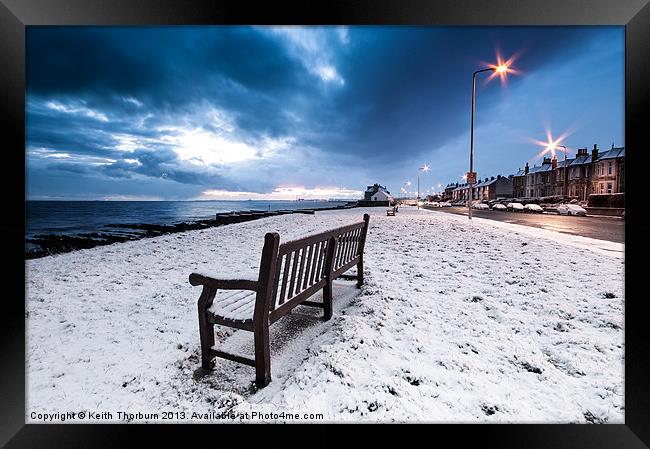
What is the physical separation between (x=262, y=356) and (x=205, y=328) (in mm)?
555

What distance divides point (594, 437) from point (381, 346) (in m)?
1.49

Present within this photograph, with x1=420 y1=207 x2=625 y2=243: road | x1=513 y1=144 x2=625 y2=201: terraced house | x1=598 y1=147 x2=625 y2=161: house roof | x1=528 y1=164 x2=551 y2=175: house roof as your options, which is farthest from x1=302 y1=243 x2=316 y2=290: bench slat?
x1=528 y1=164 x2=551 y2=175: house roof

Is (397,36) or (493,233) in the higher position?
(397,36)

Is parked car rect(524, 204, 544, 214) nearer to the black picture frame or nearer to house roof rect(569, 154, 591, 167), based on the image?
house roof rect(569, 154, 591, 167)

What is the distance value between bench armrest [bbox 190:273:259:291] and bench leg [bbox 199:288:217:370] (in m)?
0.09

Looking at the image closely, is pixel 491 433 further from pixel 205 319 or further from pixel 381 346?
pixel 205 319

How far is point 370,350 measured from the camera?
2.46 metres

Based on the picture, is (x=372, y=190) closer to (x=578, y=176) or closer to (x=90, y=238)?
(x=578, y=176)

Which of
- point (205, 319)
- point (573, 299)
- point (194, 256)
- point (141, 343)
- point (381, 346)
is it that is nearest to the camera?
point (205, 319)
